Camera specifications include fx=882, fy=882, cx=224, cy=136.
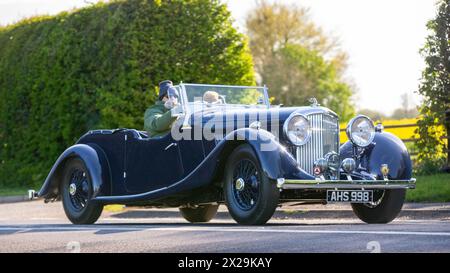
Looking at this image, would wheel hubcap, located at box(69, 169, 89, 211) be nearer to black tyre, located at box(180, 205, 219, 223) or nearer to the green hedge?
black tyre, located at box(180, 205, 219, 223)

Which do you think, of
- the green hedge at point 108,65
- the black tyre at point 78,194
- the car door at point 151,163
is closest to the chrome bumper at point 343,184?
the car door at point 151,163

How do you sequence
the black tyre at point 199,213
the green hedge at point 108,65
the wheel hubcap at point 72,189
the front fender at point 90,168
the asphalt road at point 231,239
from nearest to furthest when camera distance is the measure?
the asphalt road at point 231,239 < the front fender at point 90,168 < the wheel hubcap at point 72,189 < the black tyre at point 199,213 < the green hedge at point 108,65

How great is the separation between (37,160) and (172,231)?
1258cm

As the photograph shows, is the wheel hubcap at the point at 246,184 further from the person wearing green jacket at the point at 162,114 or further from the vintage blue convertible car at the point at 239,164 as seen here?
the person wearing green jacket at the point at 162,114

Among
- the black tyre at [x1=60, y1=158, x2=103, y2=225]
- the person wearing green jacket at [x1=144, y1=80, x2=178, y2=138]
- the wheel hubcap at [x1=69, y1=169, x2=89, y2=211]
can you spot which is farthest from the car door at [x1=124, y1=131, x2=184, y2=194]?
the wheel hubcap at [x1=69, y1=169, x2=89, y2=211]

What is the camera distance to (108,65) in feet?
59.0

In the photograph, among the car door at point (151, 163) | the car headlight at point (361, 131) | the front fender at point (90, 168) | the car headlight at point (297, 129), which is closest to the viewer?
the car headlight at point (297, 129)

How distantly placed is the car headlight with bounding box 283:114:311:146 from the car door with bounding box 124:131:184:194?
146cm

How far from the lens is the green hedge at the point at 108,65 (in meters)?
17.4

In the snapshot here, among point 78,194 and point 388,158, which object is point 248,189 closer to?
point 388,158

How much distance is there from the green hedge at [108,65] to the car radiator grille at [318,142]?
8131 mm

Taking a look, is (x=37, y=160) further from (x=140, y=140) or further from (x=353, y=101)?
(x=353, y=101)

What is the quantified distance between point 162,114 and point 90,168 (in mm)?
1146
